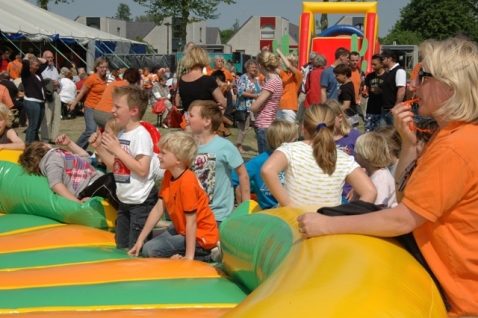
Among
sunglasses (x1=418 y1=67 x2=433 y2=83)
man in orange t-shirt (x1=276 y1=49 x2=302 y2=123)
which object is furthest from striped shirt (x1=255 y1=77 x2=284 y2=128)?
sunglasses (x1=418 y1=67 x2=433 y2=83)

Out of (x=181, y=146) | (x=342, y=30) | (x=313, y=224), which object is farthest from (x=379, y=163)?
(x=342, y=30)

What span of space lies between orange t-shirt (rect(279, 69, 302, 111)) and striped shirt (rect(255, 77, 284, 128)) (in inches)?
33.3

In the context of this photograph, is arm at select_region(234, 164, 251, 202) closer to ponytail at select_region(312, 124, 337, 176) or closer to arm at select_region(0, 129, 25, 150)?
ponytail at select_region(312, 124, 337, 176)

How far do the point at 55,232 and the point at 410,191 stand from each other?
325cm

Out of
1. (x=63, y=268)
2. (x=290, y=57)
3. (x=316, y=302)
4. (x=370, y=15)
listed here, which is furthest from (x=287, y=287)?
(x=370, y=15)

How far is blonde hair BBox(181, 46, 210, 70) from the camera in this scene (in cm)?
600

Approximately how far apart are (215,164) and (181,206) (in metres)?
0.66

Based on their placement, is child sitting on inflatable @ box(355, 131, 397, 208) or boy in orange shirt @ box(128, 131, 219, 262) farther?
child sitting on inflatable @ box(355, 131, 397, 208)

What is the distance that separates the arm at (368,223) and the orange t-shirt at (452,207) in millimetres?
46

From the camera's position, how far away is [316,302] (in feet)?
6.02

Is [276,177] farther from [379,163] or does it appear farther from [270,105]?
[270,105]

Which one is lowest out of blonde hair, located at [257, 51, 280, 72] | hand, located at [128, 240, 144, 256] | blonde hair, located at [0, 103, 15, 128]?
hand, located at [128, 240, 144, 256]

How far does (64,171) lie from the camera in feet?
17.7

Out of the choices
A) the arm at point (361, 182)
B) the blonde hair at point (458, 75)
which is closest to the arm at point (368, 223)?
the blonde hair at point (458, 75)
